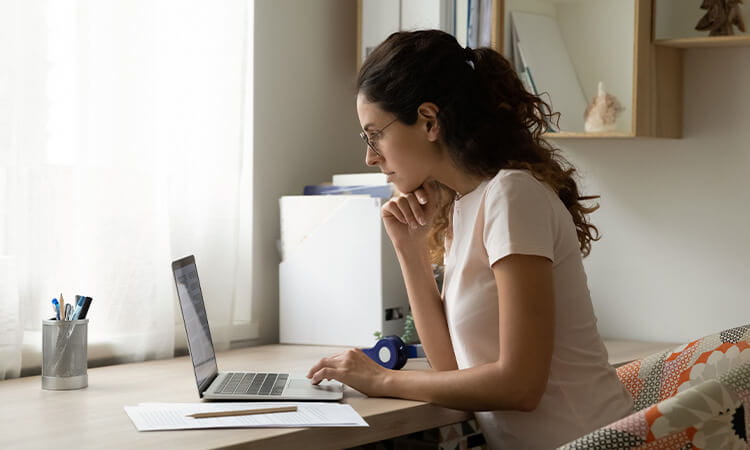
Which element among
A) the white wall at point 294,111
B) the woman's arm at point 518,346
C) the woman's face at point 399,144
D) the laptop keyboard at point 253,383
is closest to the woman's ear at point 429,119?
the woman's face at point 399,144

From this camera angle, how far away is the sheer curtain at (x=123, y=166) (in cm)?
192

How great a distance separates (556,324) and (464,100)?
41 cm

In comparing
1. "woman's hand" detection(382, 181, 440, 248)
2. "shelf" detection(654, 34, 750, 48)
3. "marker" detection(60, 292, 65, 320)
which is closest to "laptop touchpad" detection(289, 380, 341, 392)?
"woman's hand" detection(382, 181, 440, 248)

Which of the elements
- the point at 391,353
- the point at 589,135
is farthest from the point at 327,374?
the point at 589,135

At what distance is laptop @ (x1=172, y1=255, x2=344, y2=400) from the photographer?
1.60 metres

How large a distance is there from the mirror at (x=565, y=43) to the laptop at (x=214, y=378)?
3.38 ft

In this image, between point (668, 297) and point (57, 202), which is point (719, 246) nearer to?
point (668, 297)

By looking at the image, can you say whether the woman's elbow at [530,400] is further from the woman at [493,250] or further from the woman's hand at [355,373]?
the woman's hand at [355,373]

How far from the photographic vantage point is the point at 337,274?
2.40m

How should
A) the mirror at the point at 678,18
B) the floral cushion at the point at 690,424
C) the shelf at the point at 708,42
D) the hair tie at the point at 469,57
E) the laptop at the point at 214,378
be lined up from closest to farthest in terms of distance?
the floral cushion at the point at 690,424 → the laptop at the point at 214,378 → the hair tie at the point at 469,57 → the shelf at the point at 708,42 → the mirror at the point at 678,18

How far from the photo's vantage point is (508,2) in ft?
7.96

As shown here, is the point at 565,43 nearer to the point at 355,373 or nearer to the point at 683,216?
the point at 683,216

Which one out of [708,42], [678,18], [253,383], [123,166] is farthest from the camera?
[678,18]

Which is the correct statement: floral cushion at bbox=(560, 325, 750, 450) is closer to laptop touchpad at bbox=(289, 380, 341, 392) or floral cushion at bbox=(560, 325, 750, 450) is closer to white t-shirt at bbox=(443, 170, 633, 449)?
white t-shirt at bbox=(443, 170, 633, 449)
